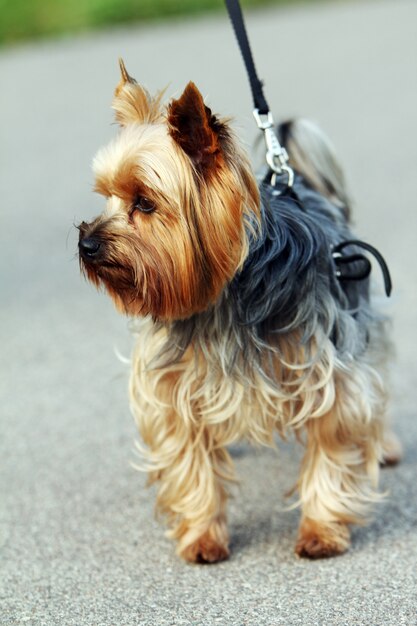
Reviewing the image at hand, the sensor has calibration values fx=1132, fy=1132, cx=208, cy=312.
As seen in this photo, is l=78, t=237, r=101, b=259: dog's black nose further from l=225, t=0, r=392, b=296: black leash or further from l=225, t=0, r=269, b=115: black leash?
l=225, t=0, r=269, b=115: black leash

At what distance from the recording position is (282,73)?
45.5 ft

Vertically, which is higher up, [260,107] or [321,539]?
[260,107]

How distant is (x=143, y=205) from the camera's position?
3510 millimetres

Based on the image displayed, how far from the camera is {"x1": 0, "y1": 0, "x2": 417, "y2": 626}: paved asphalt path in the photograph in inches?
144

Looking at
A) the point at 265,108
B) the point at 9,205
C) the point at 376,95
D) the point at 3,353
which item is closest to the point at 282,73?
the point at 376,95

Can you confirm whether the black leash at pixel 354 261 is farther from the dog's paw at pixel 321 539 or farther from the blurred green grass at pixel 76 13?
the blurred green grass at pixel 76 13

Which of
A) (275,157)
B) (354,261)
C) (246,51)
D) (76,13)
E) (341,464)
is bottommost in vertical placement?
(341,464)

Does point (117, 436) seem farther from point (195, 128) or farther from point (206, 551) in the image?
point (195, 128)

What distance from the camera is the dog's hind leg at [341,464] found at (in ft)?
12.9

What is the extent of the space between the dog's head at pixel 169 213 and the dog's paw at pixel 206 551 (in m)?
0.89

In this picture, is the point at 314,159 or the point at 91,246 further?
the point at 314,159

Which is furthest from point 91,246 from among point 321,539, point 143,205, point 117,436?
point 117,436

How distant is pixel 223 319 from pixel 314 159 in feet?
3.87

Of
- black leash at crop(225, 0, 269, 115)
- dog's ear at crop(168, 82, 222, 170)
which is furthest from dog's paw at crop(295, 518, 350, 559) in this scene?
black leash at crop(225, 0, 269, 115)
